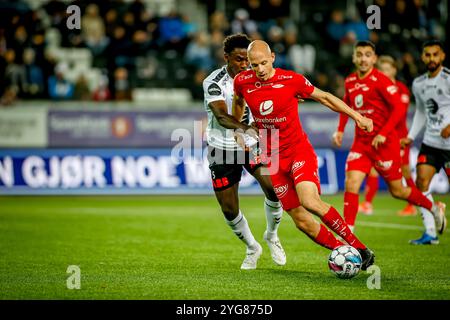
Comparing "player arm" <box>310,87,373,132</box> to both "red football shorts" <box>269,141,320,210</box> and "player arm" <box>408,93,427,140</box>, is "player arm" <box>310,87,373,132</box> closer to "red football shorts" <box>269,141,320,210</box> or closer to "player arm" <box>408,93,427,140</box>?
"red football shorts" <box>269,141,320,210</box>

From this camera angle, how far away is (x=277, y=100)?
8414mm

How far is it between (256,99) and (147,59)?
Result: 1311cm

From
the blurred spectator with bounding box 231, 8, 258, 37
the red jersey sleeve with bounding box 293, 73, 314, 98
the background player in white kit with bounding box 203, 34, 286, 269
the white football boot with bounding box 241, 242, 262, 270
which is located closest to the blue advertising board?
the blurred spectator with bounding box 231, 8, 258, 37

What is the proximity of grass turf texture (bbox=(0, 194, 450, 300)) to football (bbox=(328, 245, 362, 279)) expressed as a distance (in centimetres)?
12

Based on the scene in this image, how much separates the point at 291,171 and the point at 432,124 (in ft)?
13.1

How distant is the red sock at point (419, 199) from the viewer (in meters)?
11.3

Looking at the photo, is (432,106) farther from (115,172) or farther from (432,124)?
(115,172)

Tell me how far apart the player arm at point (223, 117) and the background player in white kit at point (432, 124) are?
3.84 metres

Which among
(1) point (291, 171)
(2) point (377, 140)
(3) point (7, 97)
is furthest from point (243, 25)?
(1) point (291, 171)

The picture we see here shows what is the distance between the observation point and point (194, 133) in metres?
20.3

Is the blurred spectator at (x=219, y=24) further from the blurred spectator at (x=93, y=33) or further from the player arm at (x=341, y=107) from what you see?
the player arm at (x=341, y=107)

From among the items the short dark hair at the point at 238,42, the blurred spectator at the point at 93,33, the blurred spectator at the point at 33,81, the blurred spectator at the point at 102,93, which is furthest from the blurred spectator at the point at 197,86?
the short dark hair at the point at 238,42

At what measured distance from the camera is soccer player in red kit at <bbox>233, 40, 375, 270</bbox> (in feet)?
27.0

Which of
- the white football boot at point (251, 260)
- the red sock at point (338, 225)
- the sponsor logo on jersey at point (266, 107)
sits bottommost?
the white football boot at point (251, 260)
